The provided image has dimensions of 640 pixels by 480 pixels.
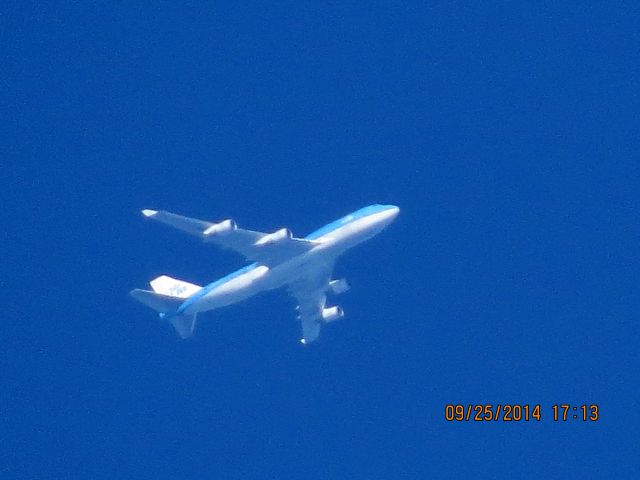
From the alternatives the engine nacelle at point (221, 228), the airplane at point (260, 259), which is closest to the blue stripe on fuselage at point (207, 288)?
the airplane at point (260, 259)

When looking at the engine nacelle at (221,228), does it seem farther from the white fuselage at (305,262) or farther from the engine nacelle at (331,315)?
the engine nacelle at (331,315)

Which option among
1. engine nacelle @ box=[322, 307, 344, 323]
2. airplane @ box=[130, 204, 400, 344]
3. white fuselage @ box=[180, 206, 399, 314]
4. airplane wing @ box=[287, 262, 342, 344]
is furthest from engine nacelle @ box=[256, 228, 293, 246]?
engine nacelle @ box=[322, 307, 344, 323]

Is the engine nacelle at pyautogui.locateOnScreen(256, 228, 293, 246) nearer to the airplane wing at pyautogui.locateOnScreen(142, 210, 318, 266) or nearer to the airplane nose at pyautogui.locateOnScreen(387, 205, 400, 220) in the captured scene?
the airplane wing at pyautogui.locateOnScreen(142, 210, 318, 266)

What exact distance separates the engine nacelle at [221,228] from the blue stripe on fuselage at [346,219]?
7.56 meters

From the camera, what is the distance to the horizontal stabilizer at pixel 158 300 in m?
83.0

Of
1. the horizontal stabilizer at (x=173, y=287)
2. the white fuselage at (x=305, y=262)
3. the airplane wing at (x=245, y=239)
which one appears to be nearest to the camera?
the airplane wing at (x=245, y=239)

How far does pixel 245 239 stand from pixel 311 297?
1173 centimetres

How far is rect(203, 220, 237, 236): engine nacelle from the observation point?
246 feet

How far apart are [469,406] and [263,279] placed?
18031mm

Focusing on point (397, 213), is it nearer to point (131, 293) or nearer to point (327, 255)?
point (327, 255)

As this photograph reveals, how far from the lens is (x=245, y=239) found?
255 feet

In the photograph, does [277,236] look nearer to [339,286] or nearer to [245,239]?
[245,239]

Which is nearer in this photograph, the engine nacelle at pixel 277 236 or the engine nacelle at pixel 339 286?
the engine nacelle at pixel 277 236

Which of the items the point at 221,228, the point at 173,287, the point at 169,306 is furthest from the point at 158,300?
the point at 221,228
